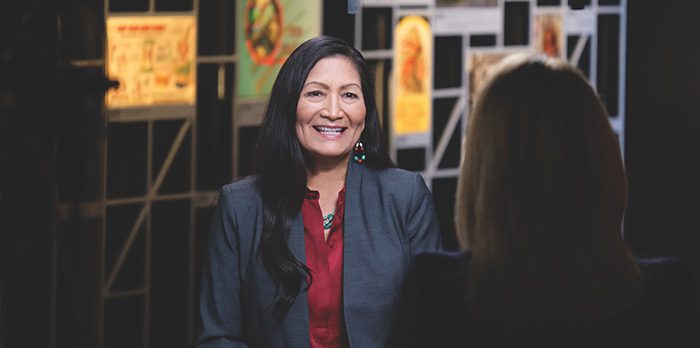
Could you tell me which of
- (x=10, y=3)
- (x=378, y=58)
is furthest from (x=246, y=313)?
(x=378, y=58)

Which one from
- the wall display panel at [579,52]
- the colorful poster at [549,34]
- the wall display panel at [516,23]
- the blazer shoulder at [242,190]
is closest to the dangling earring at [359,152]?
the blazer shoulder at [242,190]

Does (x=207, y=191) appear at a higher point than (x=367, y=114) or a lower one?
lower

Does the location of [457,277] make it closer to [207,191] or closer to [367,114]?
[367,114]

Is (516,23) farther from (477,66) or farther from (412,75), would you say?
(412,75)

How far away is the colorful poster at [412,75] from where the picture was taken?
4906 millimetres

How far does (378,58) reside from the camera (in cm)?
484

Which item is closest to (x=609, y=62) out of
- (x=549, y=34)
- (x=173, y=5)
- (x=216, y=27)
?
(x=549, y=34)

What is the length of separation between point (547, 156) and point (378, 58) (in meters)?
3.05

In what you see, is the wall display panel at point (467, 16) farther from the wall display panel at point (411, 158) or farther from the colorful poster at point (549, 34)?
the wall display panel at point (411, 158)

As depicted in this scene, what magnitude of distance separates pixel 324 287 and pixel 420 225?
0.25 meters

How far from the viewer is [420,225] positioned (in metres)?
2.53

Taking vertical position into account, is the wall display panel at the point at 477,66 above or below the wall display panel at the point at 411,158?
above

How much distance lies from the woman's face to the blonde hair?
65 cm

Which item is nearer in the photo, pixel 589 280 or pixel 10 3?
pixel 10 3
